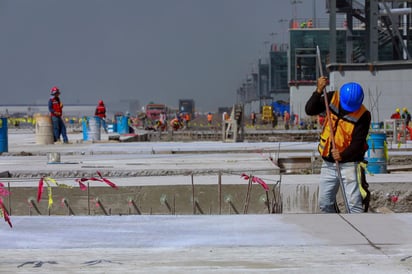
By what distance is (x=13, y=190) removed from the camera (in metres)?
8.66

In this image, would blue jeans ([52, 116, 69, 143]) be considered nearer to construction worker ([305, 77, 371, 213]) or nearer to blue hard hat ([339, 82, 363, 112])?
construction worker ([305, 77, 371, 213])

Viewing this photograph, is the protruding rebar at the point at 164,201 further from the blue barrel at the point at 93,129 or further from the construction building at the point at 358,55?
the construction building at the point at 358,55

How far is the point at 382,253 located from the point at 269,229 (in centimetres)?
128

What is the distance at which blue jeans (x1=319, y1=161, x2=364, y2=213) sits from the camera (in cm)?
709

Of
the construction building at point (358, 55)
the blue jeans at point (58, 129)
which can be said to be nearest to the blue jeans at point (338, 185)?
the blue jeans at point (58, 129)

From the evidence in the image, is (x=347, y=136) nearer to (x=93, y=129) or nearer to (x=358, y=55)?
(x=93, y=129)

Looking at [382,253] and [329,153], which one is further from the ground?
[329,153]

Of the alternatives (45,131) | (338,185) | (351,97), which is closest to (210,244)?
(338,185)

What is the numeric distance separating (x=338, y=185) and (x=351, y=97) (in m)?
1.09

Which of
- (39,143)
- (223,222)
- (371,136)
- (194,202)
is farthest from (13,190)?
(39,143)

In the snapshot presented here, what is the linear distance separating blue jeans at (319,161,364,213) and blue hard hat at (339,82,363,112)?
0.65 metres

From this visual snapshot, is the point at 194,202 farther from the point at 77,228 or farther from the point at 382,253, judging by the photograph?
the point at 382,253

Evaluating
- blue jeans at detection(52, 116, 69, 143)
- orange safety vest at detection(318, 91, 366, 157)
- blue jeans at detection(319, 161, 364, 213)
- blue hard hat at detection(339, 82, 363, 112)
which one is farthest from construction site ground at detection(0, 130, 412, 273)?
blue jeans at detection(52, 116, 69, 143)

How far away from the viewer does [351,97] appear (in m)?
6.97
